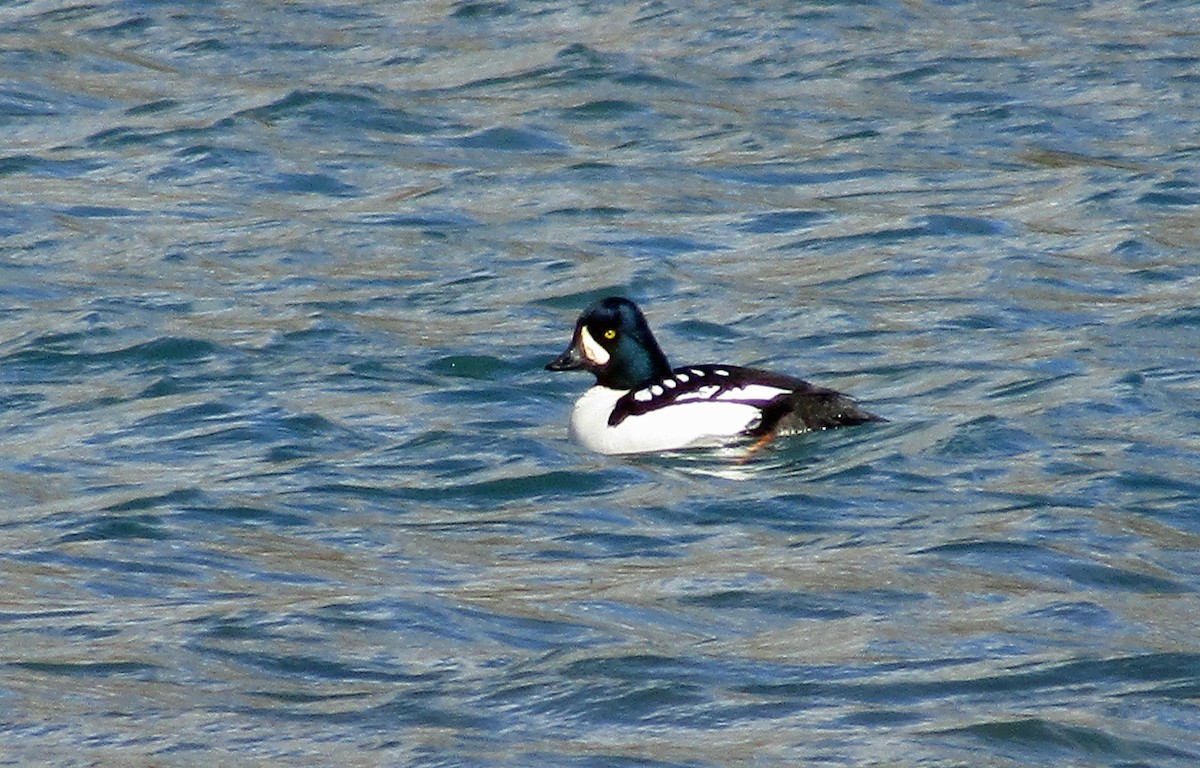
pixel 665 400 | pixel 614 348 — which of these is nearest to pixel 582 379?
pixel 614 348

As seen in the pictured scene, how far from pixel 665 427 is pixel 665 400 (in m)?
0.12

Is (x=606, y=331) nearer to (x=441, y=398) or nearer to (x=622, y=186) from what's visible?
(x=441, y=398)

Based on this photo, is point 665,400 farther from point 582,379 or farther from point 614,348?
point 582,379

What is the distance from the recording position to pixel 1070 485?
9.14 metres

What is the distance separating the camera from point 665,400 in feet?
33.7

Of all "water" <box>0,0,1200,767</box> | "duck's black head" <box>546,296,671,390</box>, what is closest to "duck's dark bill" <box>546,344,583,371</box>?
"duck's black head" <box>546,296,671,390</box>

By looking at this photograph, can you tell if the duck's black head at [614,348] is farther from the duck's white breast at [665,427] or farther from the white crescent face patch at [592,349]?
the duck's white breast at [665,427]

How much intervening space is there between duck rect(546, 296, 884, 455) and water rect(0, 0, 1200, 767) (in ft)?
0.52

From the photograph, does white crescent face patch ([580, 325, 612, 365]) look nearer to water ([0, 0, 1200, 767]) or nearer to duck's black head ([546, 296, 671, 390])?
duck's black head ([546, 296, 671, 390])

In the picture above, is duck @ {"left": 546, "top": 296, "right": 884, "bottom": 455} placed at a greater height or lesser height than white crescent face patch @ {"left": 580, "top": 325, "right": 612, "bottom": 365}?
lesser

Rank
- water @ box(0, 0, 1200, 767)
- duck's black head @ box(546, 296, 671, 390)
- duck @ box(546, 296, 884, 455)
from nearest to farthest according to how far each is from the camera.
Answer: water @ box(0, 0, 1200, 767) → duck @ box(546, 296, 884, 455) → duck's black head @ box(546, 296, 671, 390)

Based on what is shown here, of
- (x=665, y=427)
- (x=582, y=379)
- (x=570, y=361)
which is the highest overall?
(x=570, y=361)

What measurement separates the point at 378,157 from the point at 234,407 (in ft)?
17.7

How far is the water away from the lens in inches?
262
